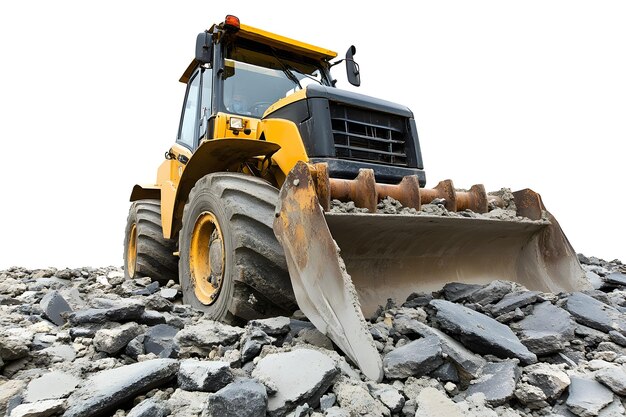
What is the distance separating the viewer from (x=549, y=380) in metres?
2.03

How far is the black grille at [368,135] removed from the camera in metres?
3.37

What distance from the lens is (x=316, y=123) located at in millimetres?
3250

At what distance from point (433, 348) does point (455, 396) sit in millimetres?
214

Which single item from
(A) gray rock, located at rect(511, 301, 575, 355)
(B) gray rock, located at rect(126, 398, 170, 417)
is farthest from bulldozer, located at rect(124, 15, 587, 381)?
(B) gray rock, located at rect(126, 398, 170, 417)

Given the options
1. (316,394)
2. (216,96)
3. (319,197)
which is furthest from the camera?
Result: (216,96)

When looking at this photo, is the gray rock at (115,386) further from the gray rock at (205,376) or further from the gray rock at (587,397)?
the gray rock at (587,397)

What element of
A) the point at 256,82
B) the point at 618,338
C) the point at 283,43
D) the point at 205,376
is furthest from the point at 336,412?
the point at 283,43

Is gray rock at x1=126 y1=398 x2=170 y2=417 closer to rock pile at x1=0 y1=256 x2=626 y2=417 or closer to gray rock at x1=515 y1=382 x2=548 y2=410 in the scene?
rock pile at x1=0 y1=256 x2=626 y2=417

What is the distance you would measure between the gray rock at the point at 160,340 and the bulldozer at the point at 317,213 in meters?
0.42

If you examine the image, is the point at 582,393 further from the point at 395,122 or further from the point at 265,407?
the point at 395,122

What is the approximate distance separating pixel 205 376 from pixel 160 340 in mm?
723

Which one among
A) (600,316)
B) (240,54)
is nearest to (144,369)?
(600,316)

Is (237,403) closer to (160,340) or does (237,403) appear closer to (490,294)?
(160,340)

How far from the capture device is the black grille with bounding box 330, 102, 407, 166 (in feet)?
11.1
